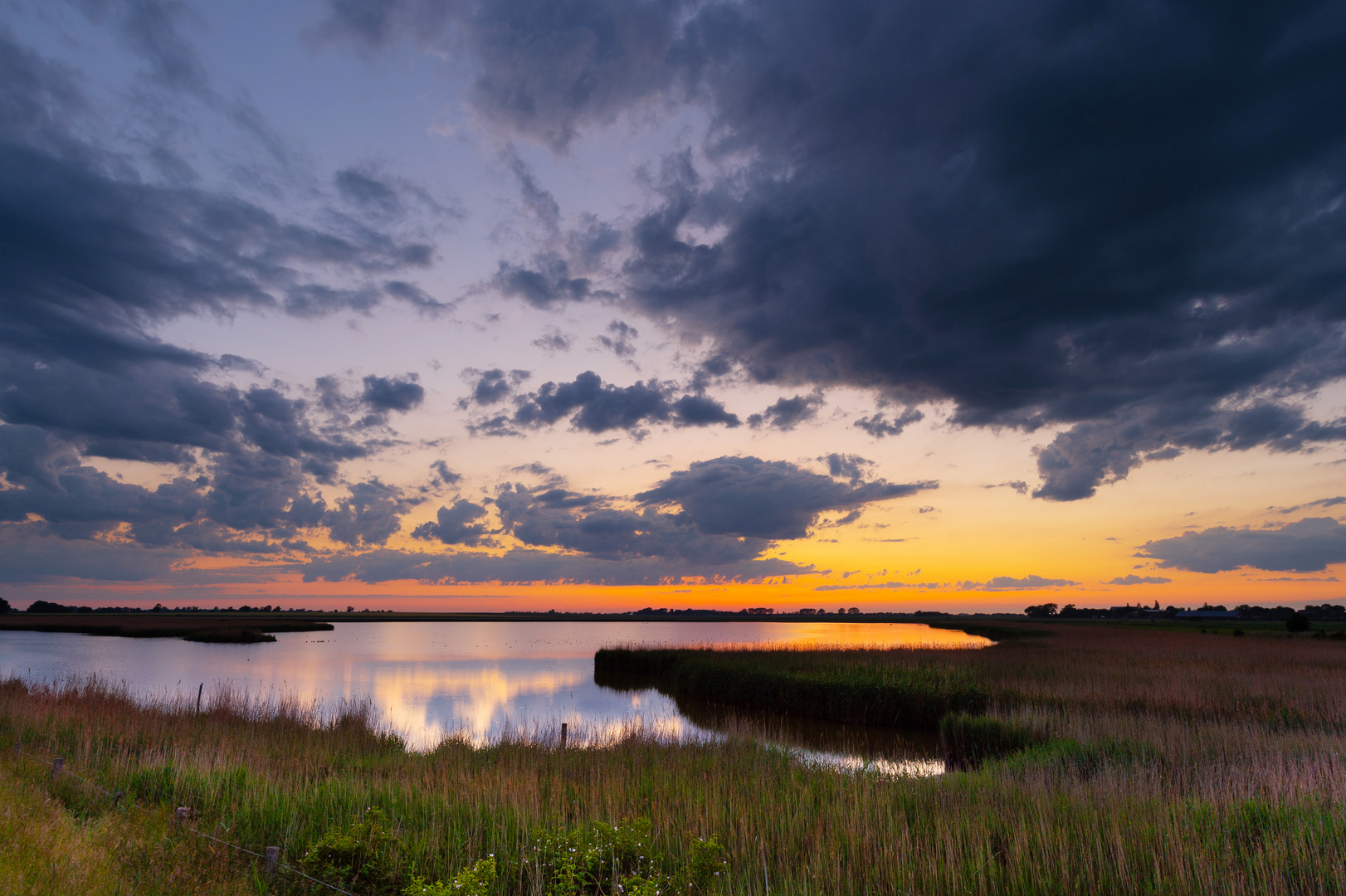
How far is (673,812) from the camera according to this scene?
32.6 ft

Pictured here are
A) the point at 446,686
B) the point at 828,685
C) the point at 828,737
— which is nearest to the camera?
the point at 828,737

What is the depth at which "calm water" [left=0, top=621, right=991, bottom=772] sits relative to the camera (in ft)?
70.7

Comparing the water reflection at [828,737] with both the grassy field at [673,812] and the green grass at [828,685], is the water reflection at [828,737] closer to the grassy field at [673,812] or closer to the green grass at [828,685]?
the green grass at [828,685]

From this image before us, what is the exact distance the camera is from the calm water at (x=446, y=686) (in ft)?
70.7

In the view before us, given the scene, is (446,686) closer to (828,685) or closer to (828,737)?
(828,685)

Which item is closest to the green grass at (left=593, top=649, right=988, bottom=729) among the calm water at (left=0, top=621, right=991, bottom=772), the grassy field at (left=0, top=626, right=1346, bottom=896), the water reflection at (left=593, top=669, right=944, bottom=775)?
the water reflection at (left=593, top=669, right=944, bottom=775)

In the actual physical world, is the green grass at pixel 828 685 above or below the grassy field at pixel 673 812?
below

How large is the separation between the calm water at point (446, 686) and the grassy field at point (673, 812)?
4.29 m

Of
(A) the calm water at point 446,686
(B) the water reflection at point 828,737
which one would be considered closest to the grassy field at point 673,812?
(B) the water reflection at point 828,737

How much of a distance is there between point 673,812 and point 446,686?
110 feet

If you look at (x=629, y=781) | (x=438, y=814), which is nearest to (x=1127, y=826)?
(x=629, y=781)

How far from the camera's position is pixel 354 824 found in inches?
306

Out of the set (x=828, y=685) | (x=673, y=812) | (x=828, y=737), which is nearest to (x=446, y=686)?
(x=828, y=685)

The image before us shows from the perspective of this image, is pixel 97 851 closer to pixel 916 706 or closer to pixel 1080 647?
pixel 916 706
